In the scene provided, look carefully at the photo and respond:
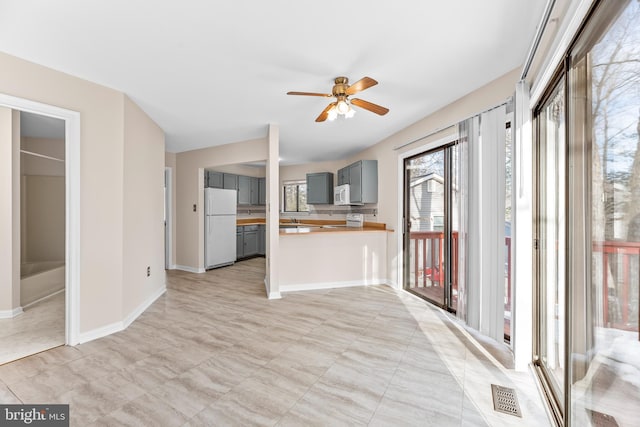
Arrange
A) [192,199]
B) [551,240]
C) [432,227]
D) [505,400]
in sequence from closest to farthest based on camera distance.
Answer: [505,400] → [551,240] → [432,227] → [192,199]

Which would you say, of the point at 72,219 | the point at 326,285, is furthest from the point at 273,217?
the point at 72,219

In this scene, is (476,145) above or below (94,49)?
below

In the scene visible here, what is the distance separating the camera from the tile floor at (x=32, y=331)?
232 centimetres

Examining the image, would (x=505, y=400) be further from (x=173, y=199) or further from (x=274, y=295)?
(x=173, y=199)

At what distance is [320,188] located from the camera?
6133 millimetres

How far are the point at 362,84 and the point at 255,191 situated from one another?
205 inches

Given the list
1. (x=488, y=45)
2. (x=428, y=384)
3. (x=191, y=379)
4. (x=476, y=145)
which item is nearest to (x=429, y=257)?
(x=476, y=145)

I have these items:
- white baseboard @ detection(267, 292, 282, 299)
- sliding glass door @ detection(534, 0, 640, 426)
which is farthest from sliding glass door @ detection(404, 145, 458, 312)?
white baseboard @ detection(267, 292, 282, 299)

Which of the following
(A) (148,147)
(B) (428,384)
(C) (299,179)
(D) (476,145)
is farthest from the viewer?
(C) (299,179)

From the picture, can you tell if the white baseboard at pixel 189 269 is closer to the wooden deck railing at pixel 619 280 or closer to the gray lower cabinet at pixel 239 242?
the gray lower cabinet at pixel 239 242

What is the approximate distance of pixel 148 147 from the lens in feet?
11.1

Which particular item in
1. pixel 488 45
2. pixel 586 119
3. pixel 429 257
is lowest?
pixel 429 257

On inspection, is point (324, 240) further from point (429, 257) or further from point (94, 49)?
point (94, 49)

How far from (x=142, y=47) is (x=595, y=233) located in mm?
2894
